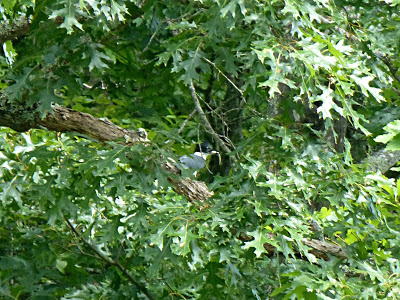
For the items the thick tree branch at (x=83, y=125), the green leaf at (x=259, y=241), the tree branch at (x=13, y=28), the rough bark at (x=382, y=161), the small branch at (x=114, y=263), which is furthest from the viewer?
the rough bark at (x=382, y=161)

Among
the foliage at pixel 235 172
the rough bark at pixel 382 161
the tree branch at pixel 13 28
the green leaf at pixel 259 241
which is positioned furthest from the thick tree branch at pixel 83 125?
the rough bark at pixel 382 161

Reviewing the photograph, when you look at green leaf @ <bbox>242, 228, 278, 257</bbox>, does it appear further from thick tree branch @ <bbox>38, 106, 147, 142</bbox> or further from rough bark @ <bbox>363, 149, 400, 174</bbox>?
rough bark @ <bbox>363, 149, 400, 174</bbox>

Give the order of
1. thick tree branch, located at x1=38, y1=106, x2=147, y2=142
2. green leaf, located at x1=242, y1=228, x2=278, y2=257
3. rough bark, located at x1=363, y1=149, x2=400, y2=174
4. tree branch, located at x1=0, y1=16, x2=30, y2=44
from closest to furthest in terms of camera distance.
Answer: green leaf, located at x1=242, y1=228, x2=278, y2=257 < thick tree branch, located at x1=38, y1=106, x2=147, y2=142 < tree branch, located at x1=0, y1=16, x2=30, y2=44 < rough bark, located at x1=363, y1=149, x2=400, y2=174

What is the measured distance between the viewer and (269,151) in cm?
208

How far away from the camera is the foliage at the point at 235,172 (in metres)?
1.84

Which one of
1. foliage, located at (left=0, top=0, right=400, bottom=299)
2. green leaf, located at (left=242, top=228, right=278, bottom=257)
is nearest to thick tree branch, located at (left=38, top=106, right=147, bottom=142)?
foliage, located at (left=0, top=0, right=400, bottom=299)

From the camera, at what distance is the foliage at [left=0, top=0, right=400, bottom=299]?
1.84 meters

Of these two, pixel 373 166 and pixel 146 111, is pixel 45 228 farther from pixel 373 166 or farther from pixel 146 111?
pixel 373 166

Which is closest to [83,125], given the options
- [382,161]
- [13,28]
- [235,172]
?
[13,28]

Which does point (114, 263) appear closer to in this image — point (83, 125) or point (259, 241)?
point (83, 125)

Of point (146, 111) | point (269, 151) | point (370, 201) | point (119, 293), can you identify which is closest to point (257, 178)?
point (269, 151)

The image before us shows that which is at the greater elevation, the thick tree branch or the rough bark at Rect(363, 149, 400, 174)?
the thick tree branch

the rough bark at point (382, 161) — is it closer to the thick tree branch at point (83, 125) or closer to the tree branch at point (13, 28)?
the thick tree branch at point (83, 125)

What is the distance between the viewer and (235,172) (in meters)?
2.11
